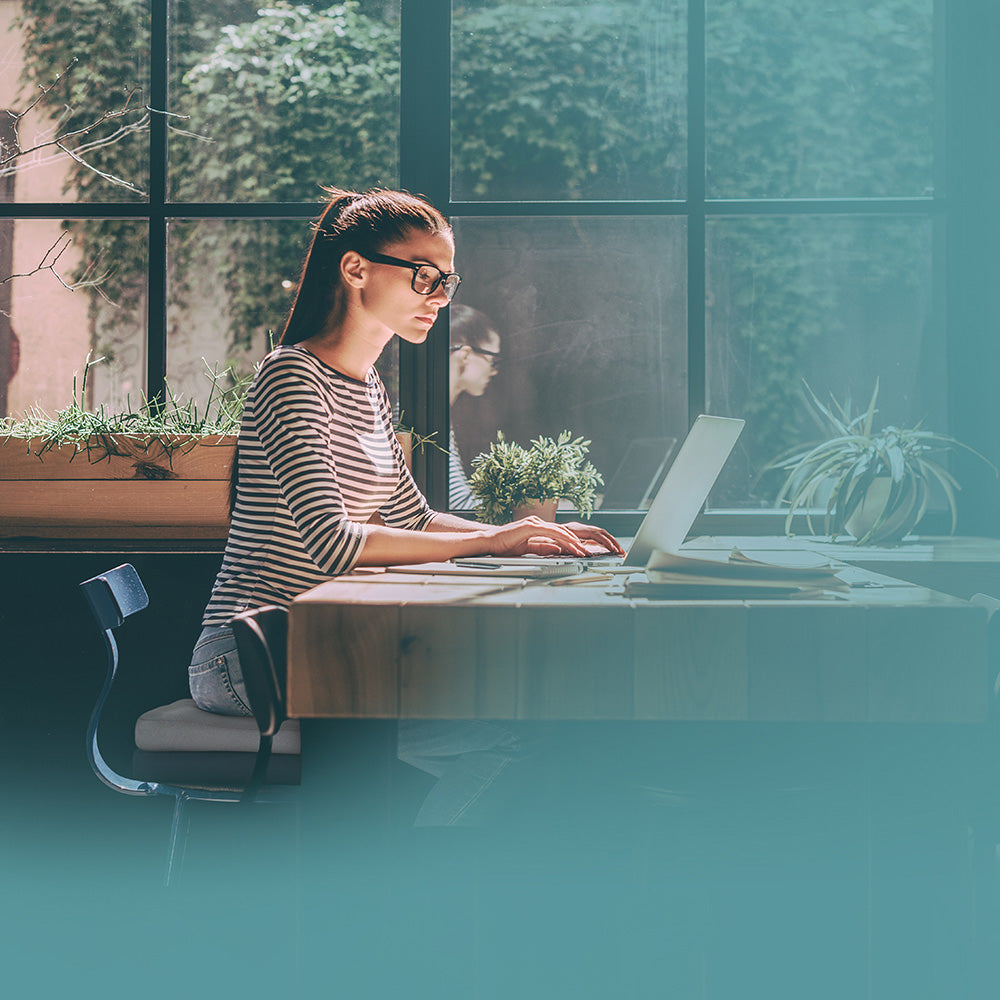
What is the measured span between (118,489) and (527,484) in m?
1.05

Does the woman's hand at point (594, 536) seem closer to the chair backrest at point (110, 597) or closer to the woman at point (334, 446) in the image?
the woman at point (334, 446)

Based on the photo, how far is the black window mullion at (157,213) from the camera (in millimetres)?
2875

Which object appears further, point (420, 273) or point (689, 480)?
point (420, 273)

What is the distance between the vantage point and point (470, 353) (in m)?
2.88

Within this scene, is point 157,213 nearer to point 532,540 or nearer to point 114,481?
point 114,481

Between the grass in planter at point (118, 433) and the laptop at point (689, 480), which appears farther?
the grass in planter at point (118, 433)

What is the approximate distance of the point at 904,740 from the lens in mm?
1152

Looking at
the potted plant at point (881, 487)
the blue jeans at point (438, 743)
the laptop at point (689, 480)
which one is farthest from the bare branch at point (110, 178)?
the potted plant at point (881, 487)

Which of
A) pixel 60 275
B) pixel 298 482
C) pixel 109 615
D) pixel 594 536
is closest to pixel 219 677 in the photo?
pixel 109 615

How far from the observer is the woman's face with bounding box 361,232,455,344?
1.81m

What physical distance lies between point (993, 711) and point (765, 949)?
45cm

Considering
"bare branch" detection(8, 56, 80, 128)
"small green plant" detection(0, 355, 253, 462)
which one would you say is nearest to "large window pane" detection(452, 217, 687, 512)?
"small green plant" detection(0, 355, 253, 462)

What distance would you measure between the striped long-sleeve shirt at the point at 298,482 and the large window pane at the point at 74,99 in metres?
1.57

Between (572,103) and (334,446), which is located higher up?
(572,103)
